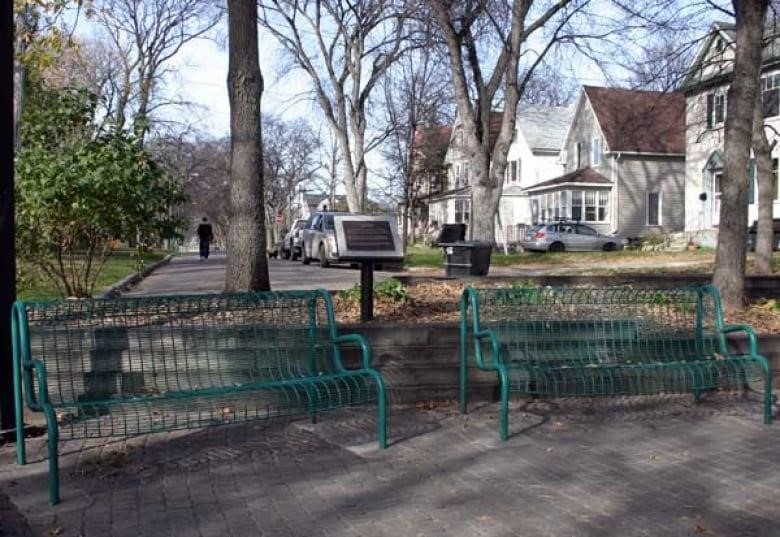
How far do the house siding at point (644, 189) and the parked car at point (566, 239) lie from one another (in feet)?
14.4

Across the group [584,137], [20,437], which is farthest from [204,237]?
[584,137]

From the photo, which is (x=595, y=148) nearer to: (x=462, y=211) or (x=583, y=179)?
(x=583, y=179)

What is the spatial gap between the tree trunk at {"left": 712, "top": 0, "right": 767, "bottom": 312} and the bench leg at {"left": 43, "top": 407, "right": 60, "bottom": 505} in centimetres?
727

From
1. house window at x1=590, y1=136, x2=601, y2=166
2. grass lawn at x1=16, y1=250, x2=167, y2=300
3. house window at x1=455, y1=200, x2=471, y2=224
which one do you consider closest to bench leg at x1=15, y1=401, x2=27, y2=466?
grass lawn at x1=16, y1=250, x2=167, y2=300

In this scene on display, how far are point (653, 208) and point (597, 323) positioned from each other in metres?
38.6

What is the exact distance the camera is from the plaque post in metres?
7.54

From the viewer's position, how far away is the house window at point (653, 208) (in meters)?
43.2

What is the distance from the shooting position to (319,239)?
23.7 metres

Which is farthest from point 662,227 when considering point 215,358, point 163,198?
point 215,358

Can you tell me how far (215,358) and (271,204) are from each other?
248 feet

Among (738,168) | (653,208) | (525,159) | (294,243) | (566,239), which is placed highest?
(525,159)

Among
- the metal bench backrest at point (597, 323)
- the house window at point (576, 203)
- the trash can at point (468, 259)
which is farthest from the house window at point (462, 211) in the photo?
the metal bench backrest at point (597, 323)

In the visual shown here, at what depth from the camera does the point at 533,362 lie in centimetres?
658

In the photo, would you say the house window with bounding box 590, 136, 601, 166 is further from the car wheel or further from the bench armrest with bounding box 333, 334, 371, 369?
the bench armrest with bounding box 333, 334, 371, 369
